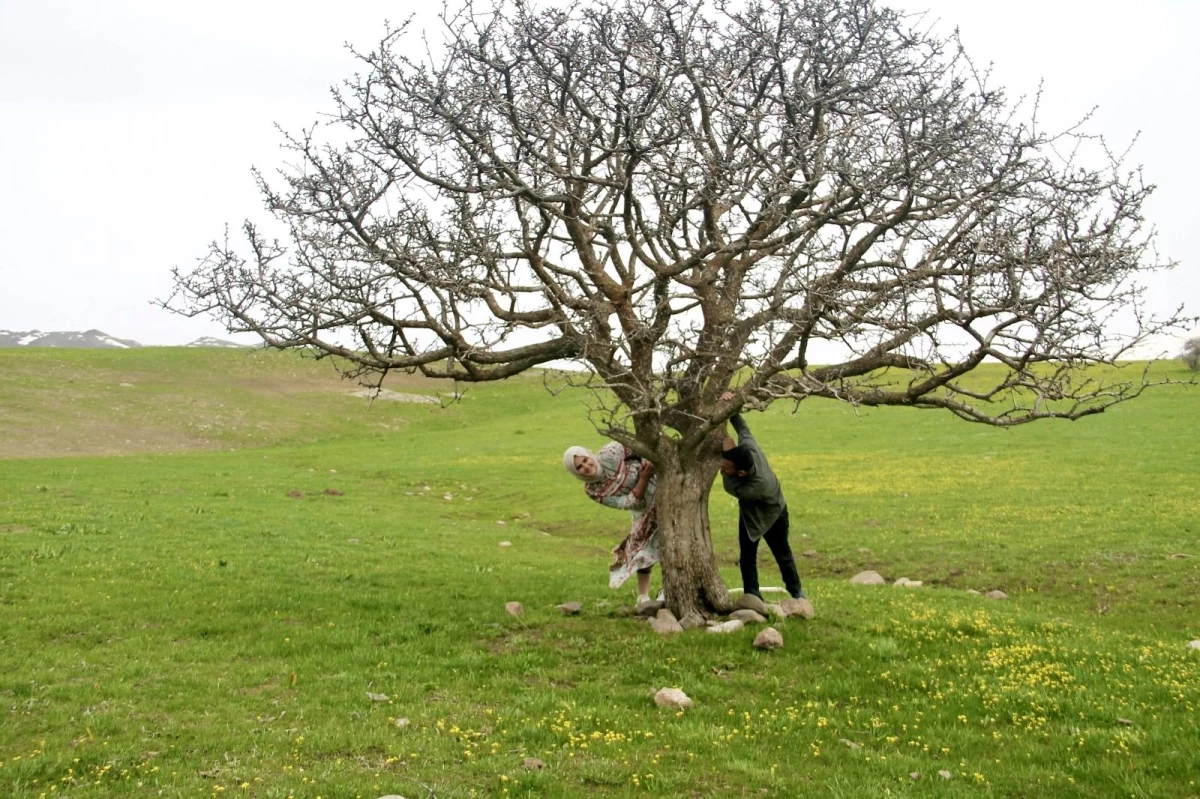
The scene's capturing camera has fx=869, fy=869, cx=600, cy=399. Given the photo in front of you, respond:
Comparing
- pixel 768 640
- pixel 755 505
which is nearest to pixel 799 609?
pixel 755 505

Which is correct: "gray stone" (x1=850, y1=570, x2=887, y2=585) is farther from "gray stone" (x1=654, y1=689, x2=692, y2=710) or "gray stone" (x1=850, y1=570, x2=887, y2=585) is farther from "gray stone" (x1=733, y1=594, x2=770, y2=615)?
Answer: "gray stone" (x1=654, y1=689, x2=692, y2=710)

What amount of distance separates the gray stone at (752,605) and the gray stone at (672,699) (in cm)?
299

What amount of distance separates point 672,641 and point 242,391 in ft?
191

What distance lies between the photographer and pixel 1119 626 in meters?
13.5

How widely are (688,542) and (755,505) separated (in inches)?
55.5

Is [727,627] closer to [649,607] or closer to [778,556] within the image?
[649,607]

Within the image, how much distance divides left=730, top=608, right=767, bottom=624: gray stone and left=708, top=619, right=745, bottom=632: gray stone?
0.61ft

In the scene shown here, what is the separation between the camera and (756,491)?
37.8 feet

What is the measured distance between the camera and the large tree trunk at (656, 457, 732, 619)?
1094 cm

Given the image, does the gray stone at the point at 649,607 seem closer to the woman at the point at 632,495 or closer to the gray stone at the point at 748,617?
the woman at the point at 632,495

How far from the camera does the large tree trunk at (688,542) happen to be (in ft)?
35.9

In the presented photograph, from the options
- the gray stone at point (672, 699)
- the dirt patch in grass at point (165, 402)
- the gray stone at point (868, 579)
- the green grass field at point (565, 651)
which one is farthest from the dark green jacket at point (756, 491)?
the dirt patch in grass at point (165, 402)

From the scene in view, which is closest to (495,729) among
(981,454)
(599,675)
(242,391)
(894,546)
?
(599,675)

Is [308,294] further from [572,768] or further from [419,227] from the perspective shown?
[572,768]
